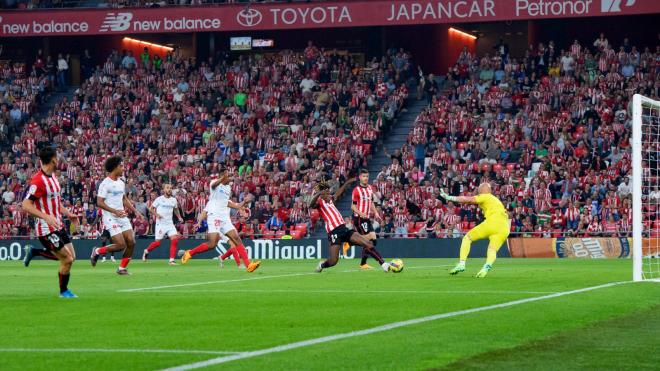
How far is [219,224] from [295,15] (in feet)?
72.1

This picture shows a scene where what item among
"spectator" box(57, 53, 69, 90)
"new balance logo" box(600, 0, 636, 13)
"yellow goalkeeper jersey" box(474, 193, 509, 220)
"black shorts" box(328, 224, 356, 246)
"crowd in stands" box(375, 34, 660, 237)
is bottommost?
"black shorts" box(328, 224, 356, 246)

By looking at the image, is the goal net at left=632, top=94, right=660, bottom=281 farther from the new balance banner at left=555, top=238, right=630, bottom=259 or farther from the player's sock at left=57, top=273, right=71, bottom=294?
the player's sock at left=57, top=273, right=71, bottom=294

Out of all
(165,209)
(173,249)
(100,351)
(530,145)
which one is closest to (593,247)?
(530,145)

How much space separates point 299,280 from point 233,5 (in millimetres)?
30310

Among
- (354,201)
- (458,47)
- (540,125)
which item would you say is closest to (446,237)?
(540,125)

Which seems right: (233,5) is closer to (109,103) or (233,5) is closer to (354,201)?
(109,103)

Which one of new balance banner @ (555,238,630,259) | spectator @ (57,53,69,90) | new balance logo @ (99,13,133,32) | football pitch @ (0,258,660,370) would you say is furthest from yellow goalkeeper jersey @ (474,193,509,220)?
spectator @ (57,53,69,90)

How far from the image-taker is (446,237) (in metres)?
39.4

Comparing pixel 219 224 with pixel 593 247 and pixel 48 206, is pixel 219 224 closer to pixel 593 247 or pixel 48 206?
pixel 48 206

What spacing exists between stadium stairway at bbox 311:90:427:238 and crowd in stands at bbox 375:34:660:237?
0.89 meters

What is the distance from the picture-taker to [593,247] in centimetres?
3775

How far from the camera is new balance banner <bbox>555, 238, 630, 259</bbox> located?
3738 centimetres

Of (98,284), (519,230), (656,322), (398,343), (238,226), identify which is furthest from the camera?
(238,226)

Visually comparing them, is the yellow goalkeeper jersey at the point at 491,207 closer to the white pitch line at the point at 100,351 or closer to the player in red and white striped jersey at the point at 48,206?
the player in red and white striped jersey at the point at 48,206
